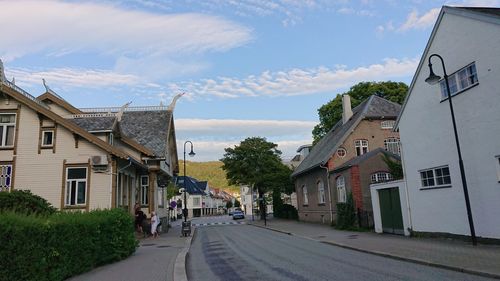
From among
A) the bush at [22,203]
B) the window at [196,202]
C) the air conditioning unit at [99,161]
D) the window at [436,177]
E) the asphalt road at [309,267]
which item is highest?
the window at [196,202]

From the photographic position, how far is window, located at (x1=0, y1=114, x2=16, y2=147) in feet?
67.1

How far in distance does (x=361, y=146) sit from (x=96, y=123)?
19967mm

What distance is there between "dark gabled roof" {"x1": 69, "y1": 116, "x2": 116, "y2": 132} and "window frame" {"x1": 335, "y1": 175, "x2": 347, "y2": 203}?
15423 millimetres

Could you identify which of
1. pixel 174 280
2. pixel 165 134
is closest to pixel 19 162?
pixel 165 134

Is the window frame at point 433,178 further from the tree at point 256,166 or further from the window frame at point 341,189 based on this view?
the tree at point 256,166

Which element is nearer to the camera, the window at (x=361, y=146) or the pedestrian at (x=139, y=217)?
the pedestrian at (x=139, y=217)

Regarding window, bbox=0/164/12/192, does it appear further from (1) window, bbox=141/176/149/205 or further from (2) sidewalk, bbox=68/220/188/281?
(2) sidewalk, bbox=68/220/188/281

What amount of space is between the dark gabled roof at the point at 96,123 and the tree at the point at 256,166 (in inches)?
1029

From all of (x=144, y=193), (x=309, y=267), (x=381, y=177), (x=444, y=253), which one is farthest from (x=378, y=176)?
(x=309, y=267)

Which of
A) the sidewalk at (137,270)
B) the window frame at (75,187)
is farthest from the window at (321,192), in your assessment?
the sidewalk at (137,270)

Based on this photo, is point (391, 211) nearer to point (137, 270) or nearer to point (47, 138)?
point (137, 270)

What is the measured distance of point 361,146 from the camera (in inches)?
1282

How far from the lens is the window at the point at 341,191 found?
27719mm

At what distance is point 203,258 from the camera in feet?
48.2
